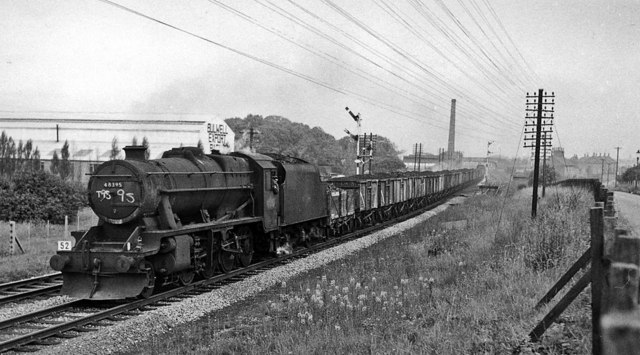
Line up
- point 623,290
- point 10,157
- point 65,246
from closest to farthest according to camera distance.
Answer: point 623,290 < point 65,246 < point 10,157

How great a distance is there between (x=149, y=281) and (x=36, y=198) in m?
19.4

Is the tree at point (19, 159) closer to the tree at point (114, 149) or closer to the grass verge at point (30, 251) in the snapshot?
the tree at point (114, 149)

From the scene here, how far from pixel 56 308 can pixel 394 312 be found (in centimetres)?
597

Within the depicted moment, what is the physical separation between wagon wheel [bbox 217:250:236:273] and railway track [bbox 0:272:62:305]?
344 centimetres

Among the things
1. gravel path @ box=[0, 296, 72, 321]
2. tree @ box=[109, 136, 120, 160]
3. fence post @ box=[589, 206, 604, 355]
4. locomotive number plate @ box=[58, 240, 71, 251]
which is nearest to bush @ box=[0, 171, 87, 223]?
gravel path @ box=[0, 296, 72, 321]

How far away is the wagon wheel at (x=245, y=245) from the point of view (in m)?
14.2

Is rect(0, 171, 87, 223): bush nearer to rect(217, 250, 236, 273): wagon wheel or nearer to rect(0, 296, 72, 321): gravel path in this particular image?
rect(217, 250, 236, 273): wagon wheel

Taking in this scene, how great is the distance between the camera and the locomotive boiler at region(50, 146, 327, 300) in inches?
411

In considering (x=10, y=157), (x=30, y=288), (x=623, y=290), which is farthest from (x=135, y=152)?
(x=10, y=157)

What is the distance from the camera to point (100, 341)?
26.7ft

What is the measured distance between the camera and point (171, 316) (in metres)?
9.55

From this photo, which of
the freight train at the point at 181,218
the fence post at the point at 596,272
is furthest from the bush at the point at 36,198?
the fence post at the point at 596,272

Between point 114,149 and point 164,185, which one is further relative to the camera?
point 114,149

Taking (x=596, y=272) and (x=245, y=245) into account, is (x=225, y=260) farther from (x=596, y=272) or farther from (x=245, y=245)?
(x=596, y=272)
